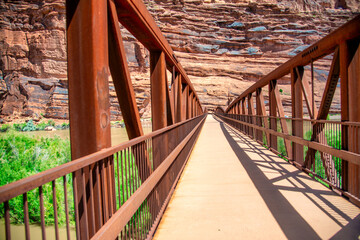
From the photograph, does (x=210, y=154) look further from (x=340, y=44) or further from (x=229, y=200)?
(x=340, y=44)

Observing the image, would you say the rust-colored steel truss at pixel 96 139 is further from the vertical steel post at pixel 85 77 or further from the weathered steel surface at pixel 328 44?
the weathered steel surface at pixel 328 44

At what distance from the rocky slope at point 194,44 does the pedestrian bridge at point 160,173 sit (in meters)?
38.3

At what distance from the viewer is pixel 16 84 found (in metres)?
47.3

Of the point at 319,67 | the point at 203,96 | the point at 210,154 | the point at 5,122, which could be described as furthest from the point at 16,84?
the point at 319,67

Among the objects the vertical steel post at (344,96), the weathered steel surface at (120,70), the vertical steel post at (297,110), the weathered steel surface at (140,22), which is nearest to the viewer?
the weathered steel surface at (120,70)

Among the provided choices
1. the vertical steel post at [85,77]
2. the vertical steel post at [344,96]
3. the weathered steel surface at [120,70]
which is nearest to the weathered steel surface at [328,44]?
the vertical steel post at [344,96]

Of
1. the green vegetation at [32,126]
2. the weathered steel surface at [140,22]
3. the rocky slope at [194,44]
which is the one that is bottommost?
the green vegetation at [32,126]

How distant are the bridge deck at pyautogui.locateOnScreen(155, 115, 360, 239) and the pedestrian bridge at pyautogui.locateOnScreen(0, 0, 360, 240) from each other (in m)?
0.02

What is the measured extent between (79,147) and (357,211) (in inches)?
149

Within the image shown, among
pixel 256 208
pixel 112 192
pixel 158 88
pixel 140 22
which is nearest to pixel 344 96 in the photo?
pixel 256 208

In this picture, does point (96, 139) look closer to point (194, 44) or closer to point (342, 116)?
point (342, 116)

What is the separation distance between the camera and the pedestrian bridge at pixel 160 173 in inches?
75.5

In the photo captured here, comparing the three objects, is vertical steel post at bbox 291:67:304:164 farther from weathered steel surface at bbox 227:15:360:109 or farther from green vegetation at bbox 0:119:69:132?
green vegetation at bbox 0:119:69:132

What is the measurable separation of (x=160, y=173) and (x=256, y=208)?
1.65 m
